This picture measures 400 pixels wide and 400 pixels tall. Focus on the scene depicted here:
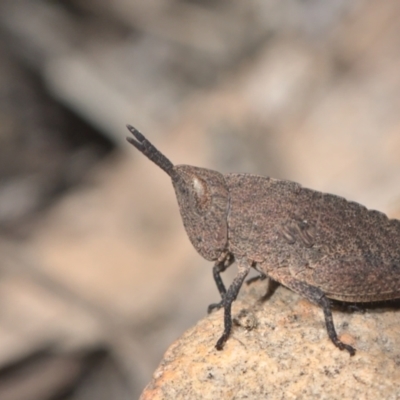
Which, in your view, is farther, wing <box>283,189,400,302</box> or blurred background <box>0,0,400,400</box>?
blurred background <box>0,0,400,400</box>

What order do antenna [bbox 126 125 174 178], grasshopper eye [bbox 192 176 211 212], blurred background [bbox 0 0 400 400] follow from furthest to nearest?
blurred background [bbox 0 0 400 400]
grasshopper eye [bbox 192 176 211 212]
antenna [bbox 126 125 174 178]

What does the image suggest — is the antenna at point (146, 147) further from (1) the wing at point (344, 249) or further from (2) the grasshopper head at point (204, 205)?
(1) the wing at point (344, 249)

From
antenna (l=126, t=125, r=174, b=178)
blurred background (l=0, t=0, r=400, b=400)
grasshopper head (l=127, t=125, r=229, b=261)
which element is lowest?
grasshopper head (l=127, t=125, r=229, b=261)

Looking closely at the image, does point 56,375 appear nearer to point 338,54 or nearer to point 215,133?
point 215,133

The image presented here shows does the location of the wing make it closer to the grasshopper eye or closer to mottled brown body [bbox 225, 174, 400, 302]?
mottled brown body [bbox 225, 174, 400, 302]

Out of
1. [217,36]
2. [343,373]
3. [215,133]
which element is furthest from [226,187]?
[217,36]

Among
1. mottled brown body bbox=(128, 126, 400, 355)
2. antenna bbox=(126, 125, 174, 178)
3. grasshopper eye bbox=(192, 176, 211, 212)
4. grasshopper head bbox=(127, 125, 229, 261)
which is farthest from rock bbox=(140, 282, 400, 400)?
antenna bbox=(126, 125, 174, 178)

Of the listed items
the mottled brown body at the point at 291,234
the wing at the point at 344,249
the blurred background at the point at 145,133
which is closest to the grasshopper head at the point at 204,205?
the mottled brown body at the point at 291,234
